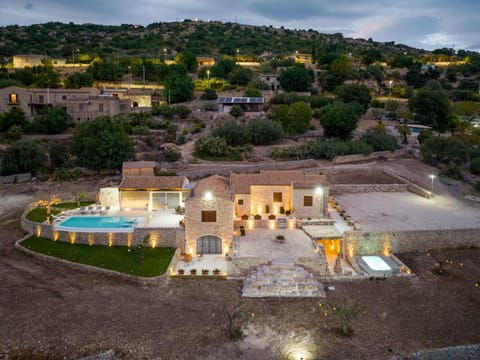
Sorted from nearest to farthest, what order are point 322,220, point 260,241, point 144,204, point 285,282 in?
1. point 285,282
2. point 260,241
3. point 322,220
4. point 144,204

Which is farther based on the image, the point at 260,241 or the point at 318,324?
the point at 260,241

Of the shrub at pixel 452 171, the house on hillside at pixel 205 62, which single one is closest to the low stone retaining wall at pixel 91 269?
the shrub at pixel 452 171

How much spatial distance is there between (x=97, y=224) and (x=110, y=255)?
3079 millimetres

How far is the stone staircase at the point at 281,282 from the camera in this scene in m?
20.1

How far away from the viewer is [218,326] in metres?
17.4

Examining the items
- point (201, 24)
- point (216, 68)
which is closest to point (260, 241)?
point (216, 68)

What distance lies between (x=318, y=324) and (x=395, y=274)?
22.6 ft

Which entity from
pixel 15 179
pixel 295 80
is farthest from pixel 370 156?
pixel 15 179

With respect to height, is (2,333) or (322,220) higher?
(322,220)

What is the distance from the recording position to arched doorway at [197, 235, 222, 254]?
78.0ft

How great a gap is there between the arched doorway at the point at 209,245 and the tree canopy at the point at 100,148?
18.5 metres

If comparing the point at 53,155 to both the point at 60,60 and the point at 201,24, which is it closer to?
the point at 60,60

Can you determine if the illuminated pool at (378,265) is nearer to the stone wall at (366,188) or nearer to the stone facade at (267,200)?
the stone facade at (267,200)

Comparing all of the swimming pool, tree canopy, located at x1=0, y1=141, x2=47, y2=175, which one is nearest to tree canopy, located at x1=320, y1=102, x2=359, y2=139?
the swimming pool
